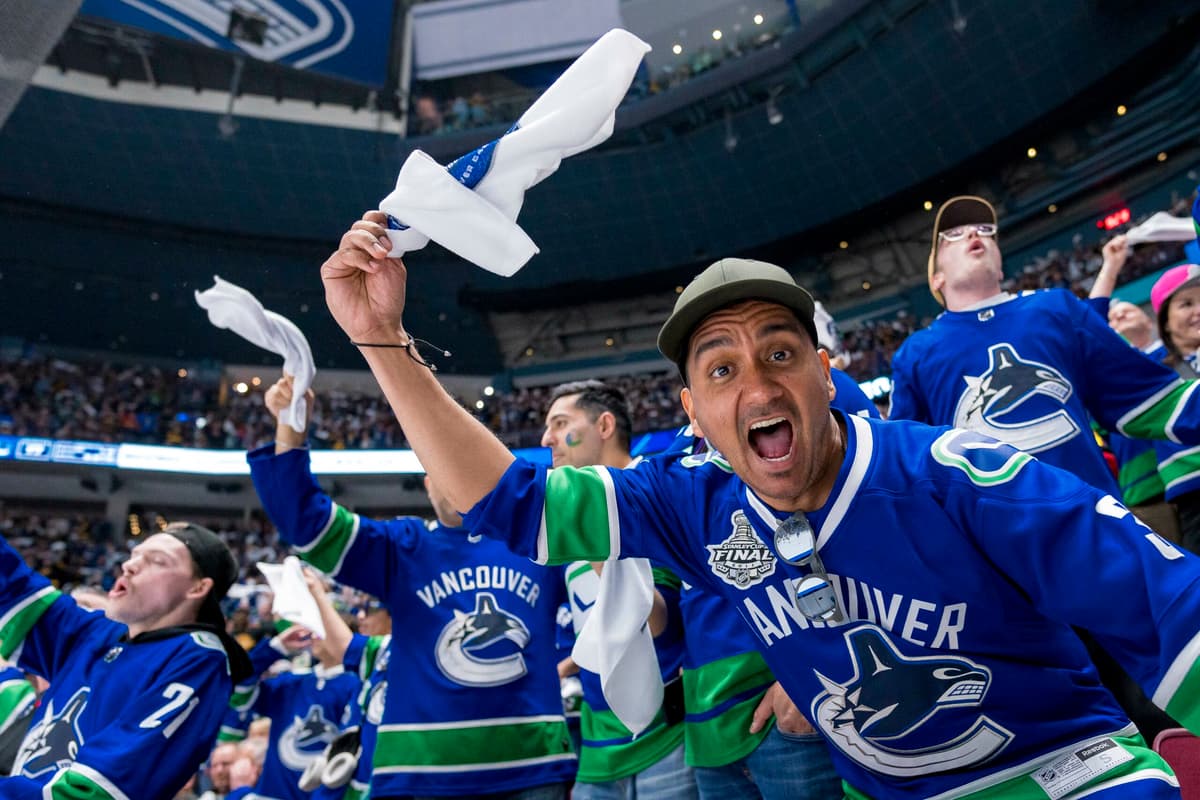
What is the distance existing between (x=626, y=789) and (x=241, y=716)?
344 cm

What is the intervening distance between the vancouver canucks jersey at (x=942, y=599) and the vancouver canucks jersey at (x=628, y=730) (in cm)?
102

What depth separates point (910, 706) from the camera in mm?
1491

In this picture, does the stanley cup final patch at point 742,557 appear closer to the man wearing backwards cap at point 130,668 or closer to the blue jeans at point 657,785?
the blue jeans at point 657,785

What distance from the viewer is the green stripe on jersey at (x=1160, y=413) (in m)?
2.63

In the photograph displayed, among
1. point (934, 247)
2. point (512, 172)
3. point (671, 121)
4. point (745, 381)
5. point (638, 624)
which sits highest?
point (671, 121)

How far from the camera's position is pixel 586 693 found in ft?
9.78

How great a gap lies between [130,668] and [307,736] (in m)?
2.45

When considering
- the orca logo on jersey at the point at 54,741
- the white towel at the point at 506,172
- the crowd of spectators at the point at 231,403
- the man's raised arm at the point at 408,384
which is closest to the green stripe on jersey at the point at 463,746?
the orca logo on jersey at the point at 54,741

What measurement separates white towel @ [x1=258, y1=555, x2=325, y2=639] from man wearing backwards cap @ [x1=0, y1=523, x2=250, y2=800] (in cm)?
75

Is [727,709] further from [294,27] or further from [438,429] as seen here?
[294,27]

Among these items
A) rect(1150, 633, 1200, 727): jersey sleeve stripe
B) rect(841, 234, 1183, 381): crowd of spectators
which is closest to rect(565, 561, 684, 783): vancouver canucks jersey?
rect(1150, 633, 1200, 727): jersey sleeve stripe

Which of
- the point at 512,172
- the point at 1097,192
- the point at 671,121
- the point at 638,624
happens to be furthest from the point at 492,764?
the point at 1097,192

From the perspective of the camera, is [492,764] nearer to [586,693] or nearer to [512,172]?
[586,693]

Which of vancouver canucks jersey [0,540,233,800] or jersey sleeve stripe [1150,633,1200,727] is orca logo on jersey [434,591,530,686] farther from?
jersey sleeve stripe [1150,633,1200,727]
